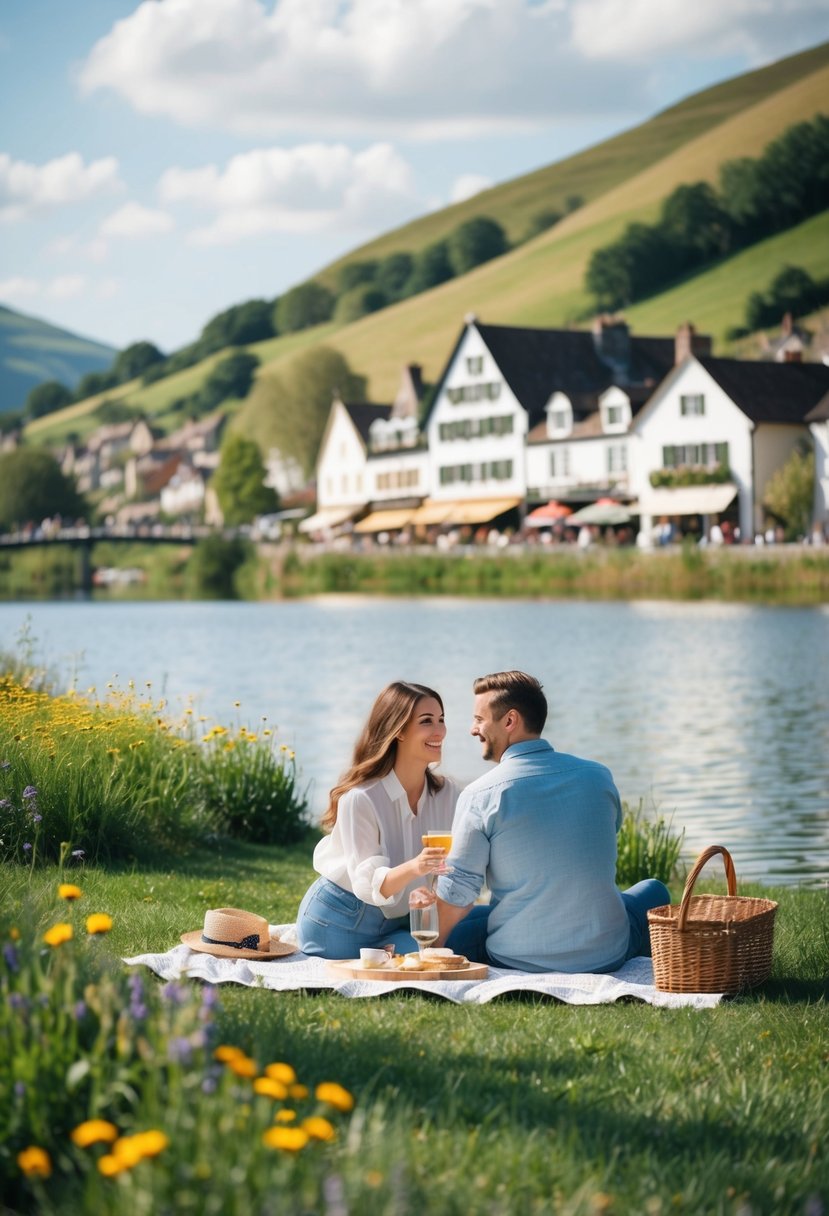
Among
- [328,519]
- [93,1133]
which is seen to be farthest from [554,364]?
[93,1133]

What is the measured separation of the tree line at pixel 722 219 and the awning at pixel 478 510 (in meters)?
63.0

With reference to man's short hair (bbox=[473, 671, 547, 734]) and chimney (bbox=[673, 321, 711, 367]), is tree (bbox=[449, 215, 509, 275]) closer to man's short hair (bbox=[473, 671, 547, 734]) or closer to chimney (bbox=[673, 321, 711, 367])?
chimney (bbox=[673, 321, 711, 367])

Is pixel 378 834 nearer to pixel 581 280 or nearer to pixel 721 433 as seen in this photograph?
pixel 721 433

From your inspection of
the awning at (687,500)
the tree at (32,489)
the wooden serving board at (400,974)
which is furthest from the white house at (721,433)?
the tree at (32,489)

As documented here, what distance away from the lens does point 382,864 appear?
7.03 metres

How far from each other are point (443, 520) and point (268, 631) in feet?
120

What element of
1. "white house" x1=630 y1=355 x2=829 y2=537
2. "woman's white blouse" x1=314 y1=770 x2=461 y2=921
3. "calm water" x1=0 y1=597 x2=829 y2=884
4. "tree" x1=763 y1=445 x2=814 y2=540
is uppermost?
"white house" x1=630 y1=355 x2=829 y2=537

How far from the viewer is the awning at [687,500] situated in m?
66.8

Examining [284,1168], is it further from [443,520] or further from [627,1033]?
[443,520]

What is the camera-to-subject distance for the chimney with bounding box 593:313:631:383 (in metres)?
82.2

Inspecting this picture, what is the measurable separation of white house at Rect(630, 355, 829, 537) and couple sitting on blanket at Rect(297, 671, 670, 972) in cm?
6002

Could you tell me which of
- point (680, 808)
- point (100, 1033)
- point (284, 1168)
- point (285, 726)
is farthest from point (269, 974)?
point (285, 726)

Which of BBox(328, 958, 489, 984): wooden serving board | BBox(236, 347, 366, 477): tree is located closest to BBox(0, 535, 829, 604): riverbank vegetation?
BBox(236, 347, 366, 477): tree

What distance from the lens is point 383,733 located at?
7035mm
